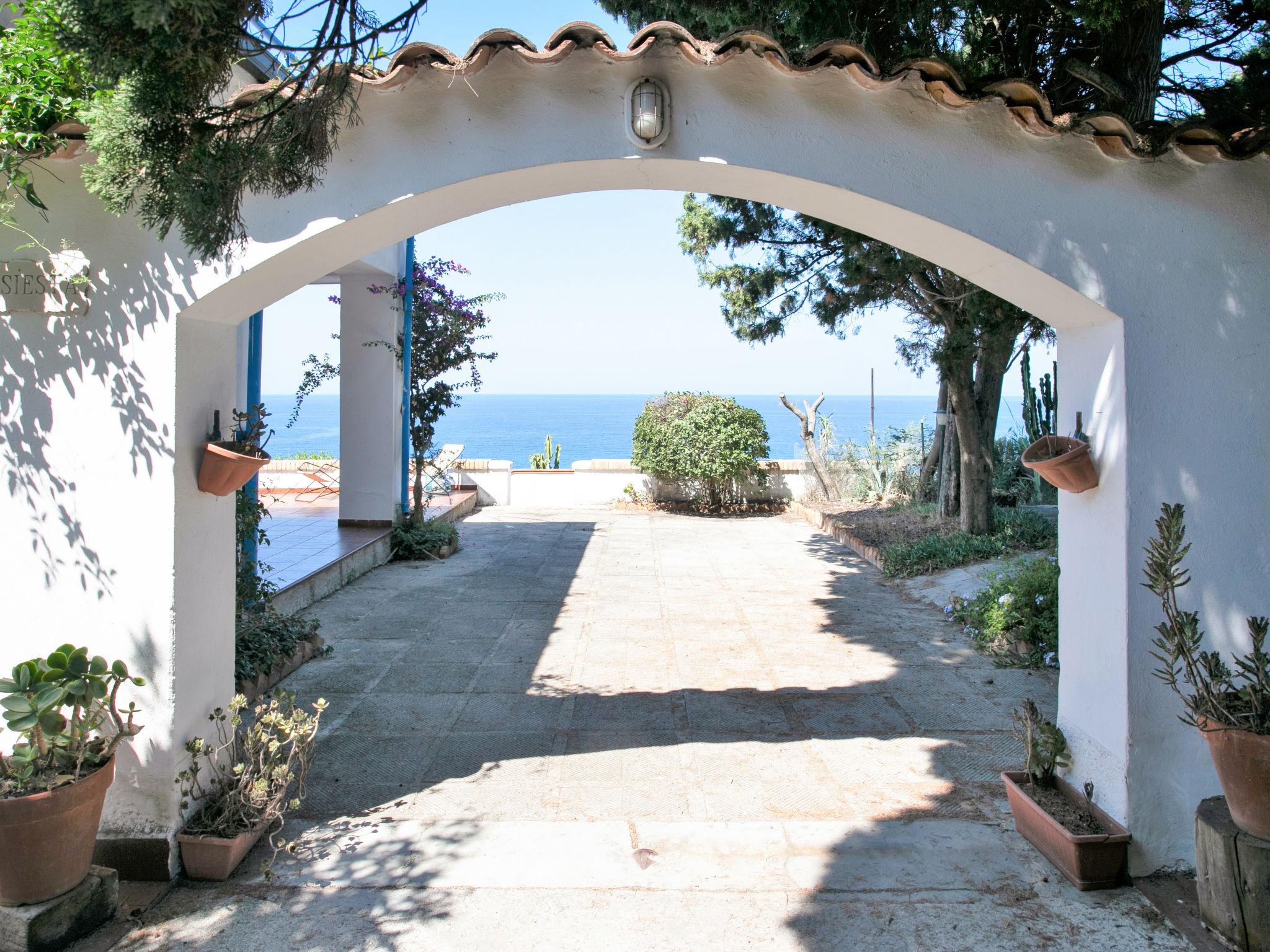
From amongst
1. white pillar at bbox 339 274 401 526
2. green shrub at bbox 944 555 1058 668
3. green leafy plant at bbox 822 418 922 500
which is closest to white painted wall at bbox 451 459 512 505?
white pillar at bbox 339 274 401 526

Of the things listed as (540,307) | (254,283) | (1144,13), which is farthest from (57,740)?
(540,307)

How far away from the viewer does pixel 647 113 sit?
3.37 meters

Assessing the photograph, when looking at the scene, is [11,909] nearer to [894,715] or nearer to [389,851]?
[389,851]

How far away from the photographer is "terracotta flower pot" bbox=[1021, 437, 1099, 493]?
345cm

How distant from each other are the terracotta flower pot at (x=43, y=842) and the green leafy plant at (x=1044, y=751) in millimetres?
3596

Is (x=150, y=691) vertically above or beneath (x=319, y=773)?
above

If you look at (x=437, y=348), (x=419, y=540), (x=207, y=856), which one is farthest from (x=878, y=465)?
(x=207, y=856)

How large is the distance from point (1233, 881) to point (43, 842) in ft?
12.6

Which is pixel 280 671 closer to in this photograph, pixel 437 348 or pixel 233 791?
pixel 233 791

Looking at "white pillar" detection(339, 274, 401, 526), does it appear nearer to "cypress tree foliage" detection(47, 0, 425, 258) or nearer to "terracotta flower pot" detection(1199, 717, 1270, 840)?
"cypress tree foliage" detection(47, 0, 425, 258)

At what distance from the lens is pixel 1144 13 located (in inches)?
191

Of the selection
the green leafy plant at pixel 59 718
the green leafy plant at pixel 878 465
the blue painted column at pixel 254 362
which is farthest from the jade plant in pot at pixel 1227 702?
the green leafy plant at pixel 878 465

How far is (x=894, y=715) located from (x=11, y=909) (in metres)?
4.25

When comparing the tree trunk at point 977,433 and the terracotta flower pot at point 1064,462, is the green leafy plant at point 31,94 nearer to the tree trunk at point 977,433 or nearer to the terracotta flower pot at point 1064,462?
the terracotta flower pot at point 1064,462
